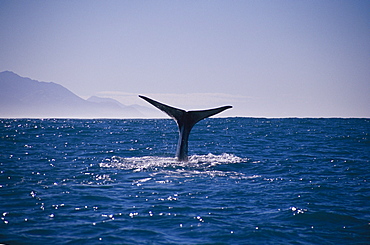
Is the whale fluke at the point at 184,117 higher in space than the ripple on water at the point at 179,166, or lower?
higher

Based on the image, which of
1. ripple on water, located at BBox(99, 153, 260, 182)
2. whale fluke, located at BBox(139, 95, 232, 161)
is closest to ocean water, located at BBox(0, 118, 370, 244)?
ripple on water, located at BBox(99, 153, 260, 182)

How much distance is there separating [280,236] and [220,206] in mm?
2007

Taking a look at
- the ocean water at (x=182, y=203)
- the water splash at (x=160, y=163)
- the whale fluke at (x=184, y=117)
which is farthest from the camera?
the whale fluke at (x=184, y=117)

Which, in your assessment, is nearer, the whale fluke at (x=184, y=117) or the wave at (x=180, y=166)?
the wave at (x=180, y=166)

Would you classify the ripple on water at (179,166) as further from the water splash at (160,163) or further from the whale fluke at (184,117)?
the whale fluke at (184,117)

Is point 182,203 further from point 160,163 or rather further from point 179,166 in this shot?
point 160,163

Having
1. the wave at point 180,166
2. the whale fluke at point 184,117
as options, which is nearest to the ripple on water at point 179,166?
the wave at point 180,166

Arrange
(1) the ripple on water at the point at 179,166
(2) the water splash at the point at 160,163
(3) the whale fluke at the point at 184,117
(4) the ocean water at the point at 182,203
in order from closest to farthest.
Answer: (4) the ocean water at the point at 182,203 < (1) the ripple on water at the point at 179,166 < (2) the water splash at the point at 160,163 < (3) the whale fluke at the point at 184,117

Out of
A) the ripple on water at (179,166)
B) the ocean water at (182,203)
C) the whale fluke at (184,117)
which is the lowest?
the ocean water at (182,203)

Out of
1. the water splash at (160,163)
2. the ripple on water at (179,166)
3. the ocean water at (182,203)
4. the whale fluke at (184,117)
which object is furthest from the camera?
the whale fluke at (184,117)

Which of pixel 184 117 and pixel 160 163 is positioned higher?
pixel 184 117

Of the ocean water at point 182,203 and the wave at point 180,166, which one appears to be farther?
the wave at point 180,166

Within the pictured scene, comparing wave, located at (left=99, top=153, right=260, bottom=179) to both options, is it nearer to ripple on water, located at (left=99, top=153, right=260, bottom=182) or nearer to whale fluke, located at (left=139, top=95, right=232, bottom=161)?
ripple on water, located at (left=99, top=153, right=260, bottom=182)

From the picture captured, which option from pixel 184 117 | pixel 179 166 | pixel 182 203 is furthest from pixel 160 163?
pixel 182 203
